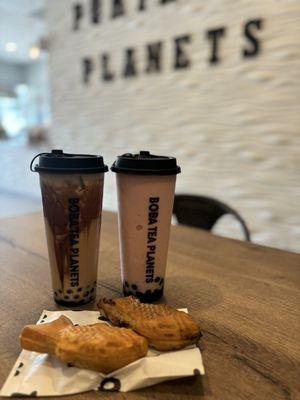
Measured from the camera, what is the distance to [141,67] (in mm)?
2742

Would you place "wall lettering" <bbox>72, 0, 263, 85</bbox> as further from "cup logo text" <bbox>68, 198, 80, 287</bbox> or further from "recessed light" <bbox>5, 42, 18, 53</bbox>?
"recessed light" <bbox>5, 42, 18, 53</bbox>

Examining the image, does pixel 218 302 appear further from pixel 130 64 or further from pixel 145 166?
pixel 130 64

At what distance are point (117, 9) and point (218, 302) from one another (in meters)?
2.86

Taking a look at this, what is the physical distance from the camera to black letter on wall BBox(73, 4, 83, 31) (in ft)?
10.4

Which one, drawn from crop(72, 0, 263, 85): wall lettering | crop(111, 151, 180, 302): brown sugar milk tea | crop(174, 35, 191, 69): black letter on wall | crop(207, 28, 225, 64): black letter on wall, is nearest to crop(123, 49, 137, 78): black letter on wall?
crop(72, 0, 263, 85): wall lettering

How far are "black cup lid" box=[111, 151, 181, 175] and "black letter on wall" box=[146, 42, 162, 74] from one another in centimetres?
223

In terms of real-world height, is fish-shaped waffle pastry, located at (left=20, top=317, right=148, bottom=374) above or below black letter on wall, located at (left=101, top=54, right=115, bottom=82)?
below

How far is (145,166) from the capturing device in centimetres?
55

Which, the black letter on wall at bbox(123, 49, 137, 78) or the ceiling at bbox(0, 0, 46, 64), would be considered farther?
the ceiling at bbox(0, 0, 46, 64)

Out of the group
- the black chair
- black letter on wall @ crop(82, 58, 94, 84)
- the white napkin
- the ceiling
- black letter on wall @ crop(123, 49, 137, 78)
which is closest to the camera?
the white napkin

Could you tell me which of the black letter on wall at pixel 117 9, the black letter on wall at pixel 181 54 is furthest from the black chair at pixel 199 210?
the black letter on wall at pixel 117 9

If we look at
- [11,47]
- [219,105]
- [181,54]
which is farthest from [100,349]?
[11,47]

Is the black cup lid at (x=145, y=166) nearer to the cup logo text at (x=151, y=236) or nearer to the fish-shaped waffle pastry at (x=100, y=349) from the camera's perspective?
the cup logo text at (x=151, y=236)

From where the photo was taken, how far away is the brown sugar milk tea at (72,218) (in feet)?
1.74
